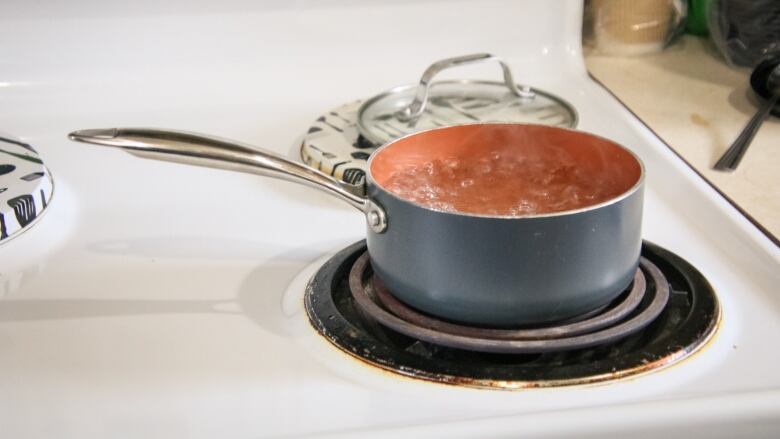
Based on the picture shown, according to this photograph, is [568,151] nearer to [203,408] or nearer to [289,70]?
[203,408]

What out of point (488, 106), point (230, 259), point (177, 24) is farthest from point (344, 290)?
point (177, 24)

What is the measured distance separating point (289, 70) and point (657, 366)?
23.8 inches

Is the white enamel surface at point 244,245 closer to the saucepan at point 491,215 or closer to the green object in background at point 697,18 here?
the saucepan at point 491,215

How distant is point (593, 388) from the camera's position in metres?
0.42

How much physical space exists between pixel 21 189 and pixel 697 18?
2.81 ft

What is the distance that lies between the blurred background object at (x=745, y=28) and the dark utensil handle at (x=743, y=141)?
0.12 m

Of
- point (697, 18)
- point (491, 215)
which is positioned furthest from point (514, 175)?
point (697, 18)

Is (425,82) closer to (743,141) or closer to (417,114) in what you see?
(417,114)

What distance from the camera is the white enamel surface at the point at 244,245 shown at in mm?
413

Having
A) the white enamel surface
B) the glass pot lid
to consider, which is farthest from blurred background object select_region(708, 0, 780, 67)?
the glass pot lid

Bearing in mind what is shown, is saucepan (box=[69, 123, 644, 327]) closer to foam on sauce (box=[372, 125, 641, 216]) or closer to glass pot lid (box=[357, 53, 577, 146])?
foam on sauce (box=[372, 125, 641, 216])

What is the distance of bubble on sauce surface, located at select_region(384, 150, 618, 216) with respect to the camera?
52 centimetres

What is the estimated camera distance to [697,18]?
1092mm

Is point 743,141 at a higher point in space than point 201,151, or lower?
lower
